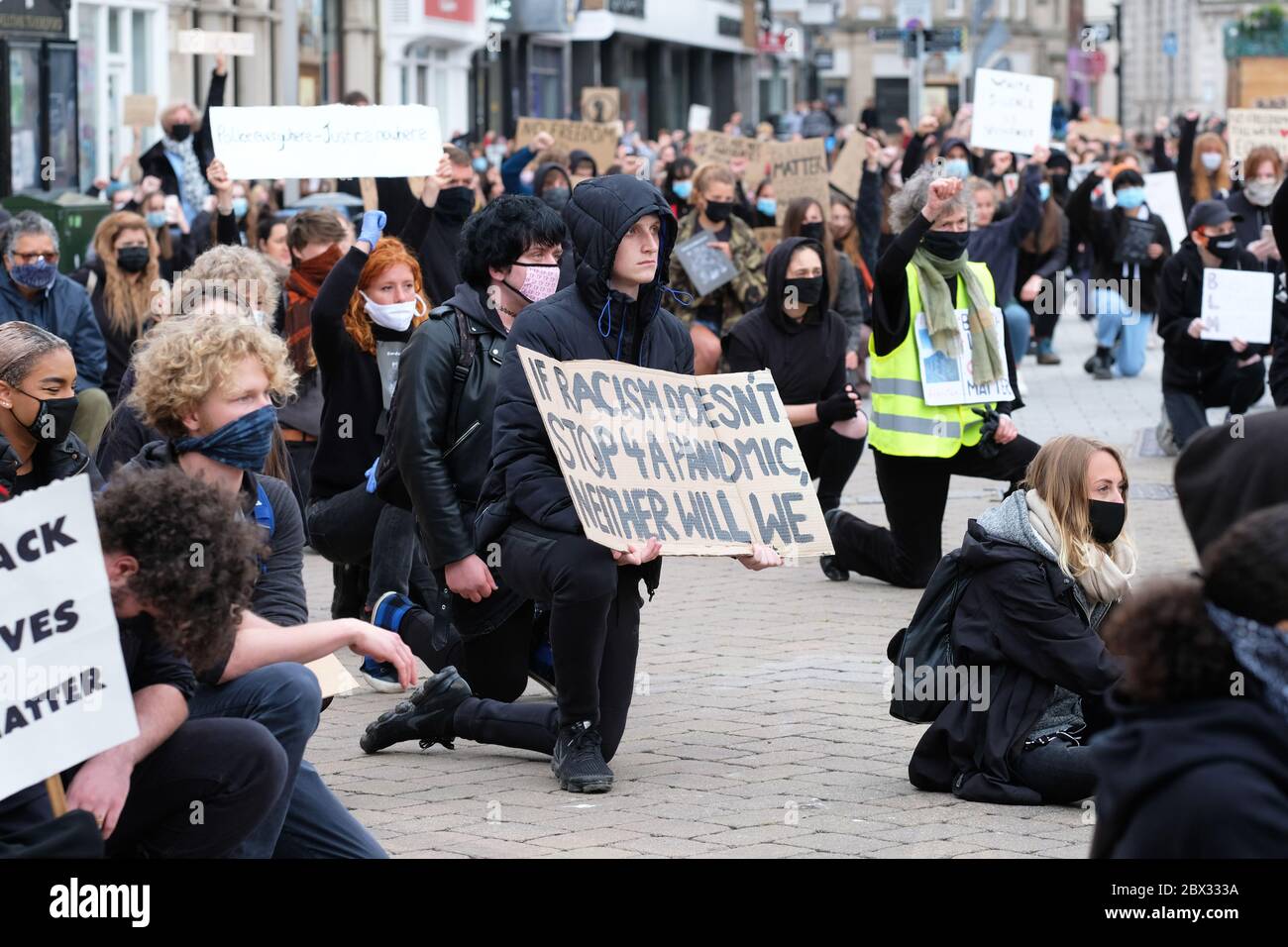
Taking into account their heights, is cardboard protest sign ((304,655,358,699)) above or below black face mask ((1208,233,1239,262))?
below

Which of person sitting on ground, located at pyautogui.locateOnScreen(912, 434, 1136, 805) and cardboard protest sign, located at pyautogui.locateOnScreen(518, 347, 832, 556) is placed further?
cardboard protest sign, located at pyautogui.locateOnScreen(518, 347, 832, 556)

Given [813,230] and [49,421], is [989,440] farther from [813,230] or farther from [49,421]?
[49,421]

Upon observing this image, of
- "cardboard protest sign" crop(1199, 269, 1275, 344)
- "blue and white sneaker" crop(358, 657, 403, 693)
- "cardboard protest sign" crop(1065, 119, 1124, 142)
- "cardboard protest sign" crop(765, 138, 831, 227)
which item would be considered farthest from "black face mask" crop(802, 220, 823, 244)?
"cardboard protest sign" crop(1065, 119, 1124, 142)

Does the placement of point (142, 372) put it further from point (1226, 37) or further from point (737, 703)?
point (1226, 37)

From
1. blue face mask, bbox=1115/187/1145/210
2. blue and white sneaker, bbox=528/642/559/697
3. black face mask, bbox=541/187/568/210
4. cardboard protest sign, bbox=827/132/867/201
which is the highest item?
cardboard protest sign, bbox=827/132/867/201

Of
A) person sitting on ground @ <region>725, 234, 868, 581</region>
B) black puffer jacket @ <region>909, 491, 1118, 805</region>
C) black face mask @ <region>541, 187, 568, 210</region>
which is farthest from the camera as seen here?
black face mask @ <region>541, 187, 568, 210</region>

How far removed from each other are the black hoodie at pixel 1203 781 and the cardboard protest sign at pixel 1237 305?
9.96 meters

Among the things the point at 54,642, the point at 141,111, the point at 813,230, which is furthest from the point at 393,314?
the point at 141,111

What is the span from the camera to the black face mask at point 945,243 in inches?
371

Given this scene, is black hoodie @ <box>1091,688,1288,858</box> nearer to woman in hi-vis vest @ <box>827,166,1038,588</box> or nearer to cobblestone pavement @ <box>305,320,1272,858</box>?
cobblestone pavement @ <box>305,320,1272,858</box>

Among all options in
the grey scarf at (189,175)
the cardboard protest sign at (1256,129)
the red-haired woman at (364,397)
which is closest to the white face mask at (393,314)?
the red-haired woman at (364,397)

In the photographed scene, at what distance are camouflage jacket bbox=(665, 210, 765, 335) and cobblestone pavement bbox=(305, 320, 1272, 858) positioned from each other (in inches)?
112

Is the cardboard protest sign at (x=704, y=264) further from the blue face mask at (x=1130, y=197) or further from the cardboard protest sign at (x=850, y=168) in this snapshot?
the blue face mask at (x=1130, y=197)

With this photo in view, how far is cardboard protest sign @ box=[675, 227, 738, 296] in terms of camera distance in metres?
12.5
